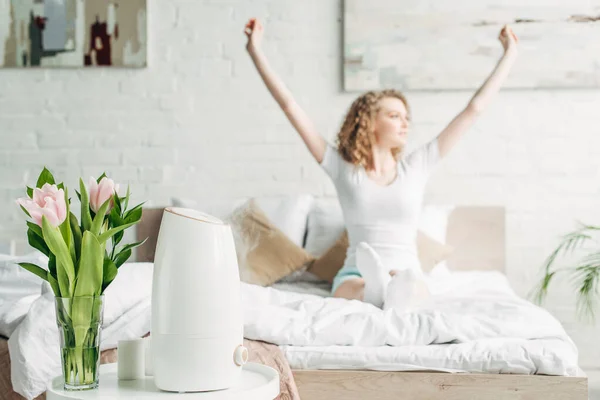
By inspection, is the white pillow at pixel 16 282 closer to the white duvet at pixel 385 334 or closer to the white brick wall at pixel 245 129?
the white duvet at pixel 385 334

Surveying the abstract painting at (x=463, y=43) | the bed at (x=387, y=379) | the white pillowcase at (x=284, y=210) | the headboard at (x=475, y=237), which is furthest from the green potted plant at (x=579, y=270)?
the bed at (x=387, y=379)

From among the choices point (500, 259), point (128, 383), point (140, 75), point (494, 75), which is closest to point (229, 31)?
point (140, 75)

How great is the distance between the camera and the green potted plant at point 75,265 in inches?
53.7

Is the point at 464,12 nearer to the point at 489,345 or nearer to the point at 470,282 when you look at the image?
the point at 470,282

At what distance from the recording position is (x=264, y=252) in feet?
10.7

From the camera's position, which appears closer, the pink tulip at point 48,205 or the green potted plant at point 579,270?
the pink tulip at point 48,205

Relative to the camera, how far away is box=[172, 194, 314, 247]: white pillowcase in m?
3.46

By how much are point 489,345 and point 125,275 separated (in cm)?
101

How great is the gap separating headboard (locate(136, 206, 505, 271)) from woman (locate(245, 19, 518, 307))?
577 mm

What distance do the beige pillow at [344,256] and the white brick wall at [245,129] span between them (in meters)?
0.48

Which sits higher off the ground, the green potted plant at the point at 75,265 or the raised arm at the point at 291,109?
the raised arm at the point at 291,109

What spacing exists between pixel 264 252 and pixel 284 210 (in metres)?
0.30

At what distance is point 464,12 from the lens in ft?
12.4

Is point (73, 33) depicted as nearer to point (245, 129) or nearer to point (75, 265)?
point (245, 129)
